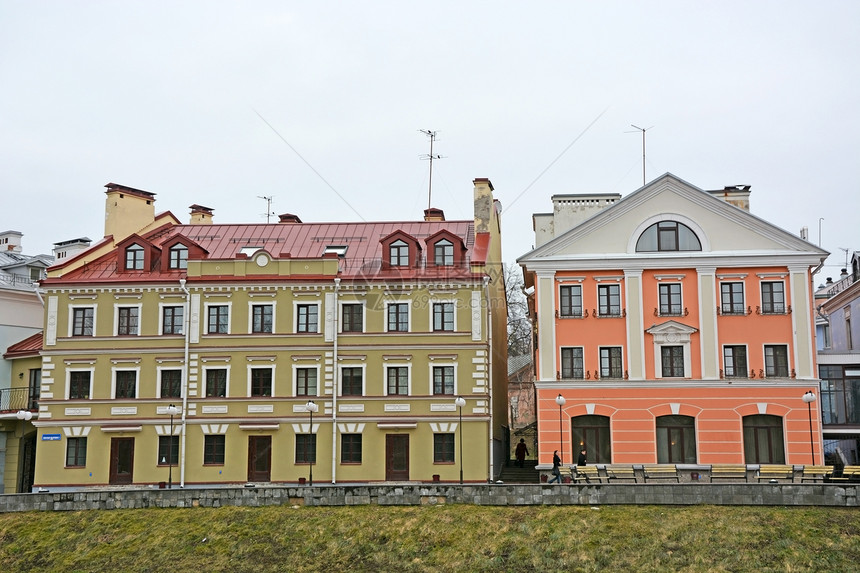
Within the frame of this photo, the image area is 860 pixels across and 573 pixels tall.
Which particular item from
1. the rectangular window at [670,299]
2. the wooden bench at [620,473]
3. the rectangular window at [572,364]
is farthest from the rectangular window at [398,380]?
the rectangular window at [670,299]

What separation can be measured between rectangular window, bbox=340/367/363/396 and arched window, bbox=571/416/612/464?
30.8ft

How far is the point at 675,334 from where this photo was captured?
42.3 meters

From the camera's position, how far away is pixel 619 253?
43.0 m

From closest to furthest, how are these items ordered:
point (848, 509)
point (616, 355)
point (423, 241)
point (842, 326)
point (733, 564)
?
point (733, 564) < point (848, 509) < point (616, 355) < point (423, 241) < point (842, 326)

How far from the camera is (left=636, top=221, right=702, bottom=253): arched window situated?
4288 cm

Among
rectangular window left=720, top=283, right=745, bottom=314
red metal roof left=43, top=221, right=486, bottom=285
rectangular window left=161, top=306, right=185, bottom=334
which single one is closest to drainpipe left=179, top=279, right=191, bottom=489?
rectangular window left=161, top=306, right=185, bottom=334

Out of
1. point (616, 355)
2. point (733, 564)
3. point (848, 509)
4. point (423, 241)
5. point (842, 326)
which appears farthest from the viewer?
point (842, 326)

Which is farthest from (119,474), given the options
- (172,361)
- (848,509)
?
(848,509)

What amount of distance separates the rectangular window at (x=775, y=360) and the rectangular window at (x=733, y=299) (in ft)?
6.77

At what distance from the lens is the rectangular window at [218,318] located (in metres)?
44.3

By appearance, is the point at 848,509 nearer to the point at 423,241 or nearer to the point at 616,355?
the point at 616,355

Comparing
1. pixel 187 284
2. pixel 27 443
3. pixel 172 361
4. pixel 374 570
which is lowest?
pixel 374 570

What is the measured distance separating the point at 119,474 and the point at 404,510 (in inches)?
626

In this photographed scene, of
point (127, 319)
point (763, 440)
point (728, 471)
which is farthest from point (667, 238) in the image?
point (127, 319)
